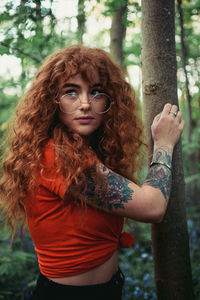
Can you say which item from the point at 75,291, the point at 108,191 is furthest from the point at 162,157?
the point at 75,291

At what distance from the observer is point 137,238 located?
505cm

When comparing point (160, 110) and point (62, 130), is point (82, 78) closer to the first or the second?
point (62, 130)

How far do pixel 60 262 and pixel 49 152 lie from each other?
0.64m

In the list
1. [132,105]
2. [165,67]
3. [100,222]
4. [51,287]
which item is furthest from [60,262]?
[165,67]

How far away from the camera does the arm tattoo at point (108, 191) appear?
55.0 inches

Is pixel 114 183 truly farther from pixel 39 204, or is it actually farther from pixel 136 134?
pixel 136 134

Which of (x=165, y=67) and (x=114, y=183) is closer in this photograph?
(x=114, y=183)

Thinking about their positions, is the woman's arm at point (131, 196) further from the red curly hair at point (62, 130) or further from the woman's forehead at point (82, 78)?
the woman's forehead at point (82, 78)

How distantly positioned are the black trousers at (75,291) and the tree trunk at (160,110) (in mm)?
449

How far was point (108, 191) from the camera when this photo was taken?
1409 mm

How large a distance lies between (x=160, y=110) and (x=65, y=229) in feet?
3.24

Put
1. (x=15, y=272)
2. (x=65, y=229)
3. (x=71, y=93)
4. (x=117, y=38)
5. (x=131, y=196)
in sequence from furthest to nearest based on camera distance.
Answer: (x=117, y=38) < (x=15, y=272) < (x=71, y=93) < (x=65, y=229) < (x=131, y=196)

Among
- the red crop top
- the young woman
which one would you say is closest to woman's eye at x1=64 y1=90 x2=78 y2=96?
the young woman

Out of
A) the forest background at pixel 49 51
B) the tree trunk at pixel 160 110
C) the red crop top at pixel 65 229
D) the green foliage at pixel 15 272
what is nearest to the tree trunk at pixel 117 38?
the forest background at pixel 49 51
